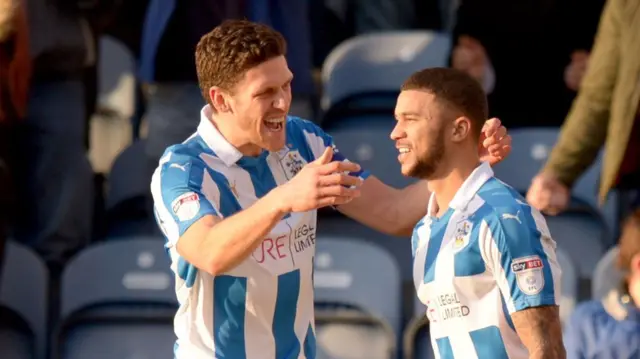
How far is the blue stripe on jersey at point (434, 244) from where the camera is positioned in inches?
157

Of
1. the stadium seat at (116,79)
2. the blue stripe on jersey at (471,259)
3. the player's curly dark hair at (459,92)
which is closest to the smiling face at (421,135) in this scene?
the player's curly dark hair at (459,92)

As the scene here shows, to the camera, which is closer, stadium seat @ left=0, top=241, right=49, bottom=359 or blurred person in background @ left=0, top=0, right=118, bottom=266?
stadium seat @ left=0, top=241, right=49, bottom=359

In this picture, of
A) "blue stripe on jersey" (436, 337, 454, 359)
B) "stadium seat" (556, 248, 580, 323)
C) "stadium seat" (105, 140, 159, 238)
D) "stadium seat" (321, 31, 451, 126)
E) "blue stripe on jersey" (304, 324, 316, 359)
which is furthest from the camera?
"stadium seat" (321, 31, 451, 126)

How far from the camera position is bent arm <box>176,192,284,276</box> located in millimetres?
3805

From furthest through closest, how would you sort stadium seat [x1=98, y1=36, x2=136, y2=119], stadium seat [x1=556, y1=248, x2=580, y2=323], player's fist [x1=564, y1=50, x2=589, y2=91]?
stadium seat [x1=98, y1=36, x2=136, y2=119] → player's fist [x1=564, y1=50, x2=589, y2=91] → stadium seat [x1=556, y1=248, x2=580, y2=323]

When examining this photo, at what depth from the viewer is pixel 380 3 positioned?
24.9 ft

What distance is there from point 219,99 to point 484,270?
90 cm

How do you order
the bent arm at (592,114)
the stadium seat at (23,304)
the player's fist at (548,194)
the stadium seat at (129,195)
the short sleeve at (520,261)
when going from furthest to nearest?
the stadium seat at (129,195) → the stadium seat at (23,304) → the bent arm at (592,114) → the player's fist at (548,194) → the short sleeve at (520,261)

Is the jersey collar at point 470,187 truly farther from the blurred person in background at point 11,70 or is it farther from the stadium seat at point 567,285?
the blurred person in background at point 11,70

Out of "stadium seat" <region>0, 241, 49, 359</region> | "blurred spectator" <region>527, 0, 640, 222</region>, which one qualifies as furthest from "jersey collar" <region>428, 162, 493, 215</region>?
"stadium seat" <region>0, 241, 49, 359</region>

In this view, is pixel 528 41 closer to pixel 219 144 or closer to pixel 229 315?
pixel 219 144

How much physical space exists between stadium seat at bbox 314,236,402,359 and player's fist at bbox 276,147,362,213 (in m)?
2.08

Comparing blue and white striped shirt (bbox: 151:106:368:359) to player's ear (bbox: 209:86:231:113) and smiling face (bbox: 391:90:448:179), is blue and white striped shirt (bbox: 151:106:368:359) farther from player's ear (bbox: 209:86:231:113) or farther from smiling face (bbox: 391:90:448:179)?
smiling face (bbox: 391:90:448:179)

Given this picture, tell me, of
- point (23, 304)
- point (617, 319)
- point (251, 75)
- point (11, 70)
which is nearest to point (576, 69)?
point (617, 319)
